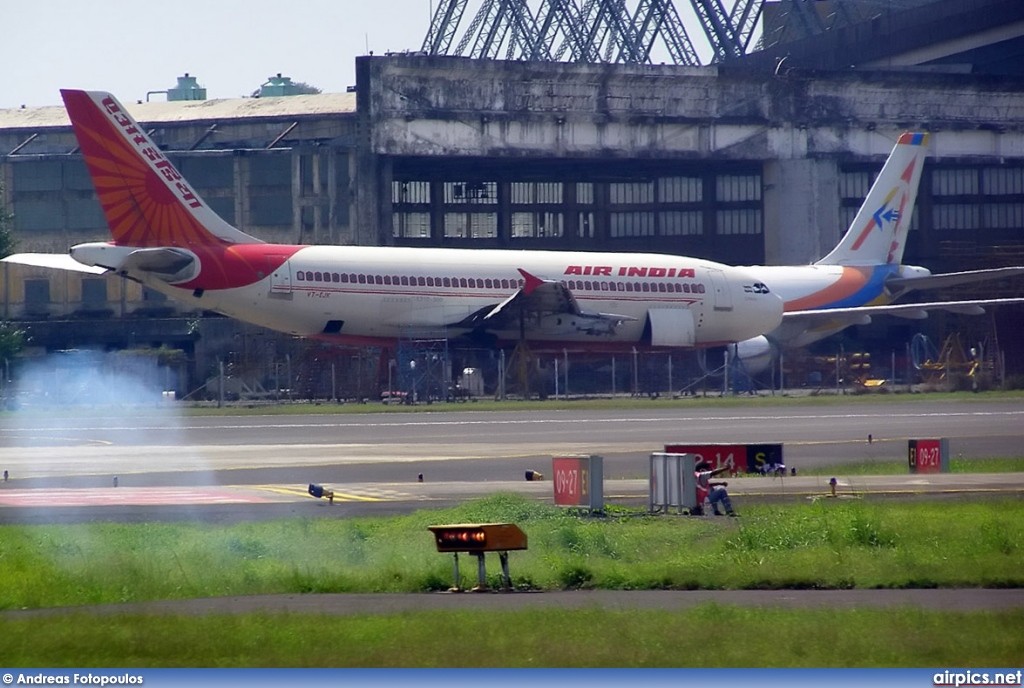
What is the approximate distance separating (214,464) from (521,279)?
958 inches

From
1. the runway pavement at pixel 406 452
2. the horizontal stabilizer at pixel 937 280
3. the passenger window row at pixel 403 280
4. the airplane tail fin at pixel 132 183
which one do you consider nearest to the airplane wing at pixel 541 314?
the passenger window row at pixel 403 280

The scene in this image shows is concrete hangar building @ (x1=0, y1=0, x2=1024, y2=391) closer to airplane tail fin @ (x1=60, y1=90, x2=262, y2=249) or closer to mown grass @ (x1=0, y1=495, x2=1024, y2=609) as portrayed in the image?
airplane tail fin @ (x1=60, y1=90, x2=262, y2=249)

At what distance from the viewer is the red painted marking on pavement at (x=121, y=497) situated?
935 inches

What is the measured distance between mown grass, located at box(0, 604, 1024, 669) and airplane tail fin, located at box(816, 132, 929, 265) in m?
50.6

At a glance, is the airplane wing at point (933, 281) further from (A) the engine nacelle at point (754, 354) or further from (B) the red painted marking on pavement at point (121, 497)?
(B) the red painted marking on pavement at point (121, 497)

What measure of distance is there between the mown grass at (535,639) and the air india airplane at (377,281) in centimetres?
3501

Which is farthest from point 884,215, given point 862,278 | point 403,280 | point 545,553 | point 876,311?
point 545,553

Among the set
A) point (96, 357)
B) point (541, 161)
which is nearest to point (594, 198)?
point (541, 161)

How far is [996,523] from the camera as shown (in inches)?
756

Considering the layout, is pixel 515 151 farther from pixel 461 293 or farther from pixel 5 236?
pixel 5 236

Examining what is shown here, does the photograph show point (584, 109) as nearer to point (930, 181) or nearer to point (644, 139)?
point (644, 139)

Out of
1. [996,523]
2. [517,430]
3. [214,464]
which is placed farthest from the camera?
[517,430]

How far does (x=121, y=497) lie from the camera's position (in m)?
24.5

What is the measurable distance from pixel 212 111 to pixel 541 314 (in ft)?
105
